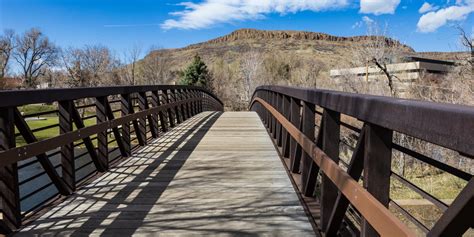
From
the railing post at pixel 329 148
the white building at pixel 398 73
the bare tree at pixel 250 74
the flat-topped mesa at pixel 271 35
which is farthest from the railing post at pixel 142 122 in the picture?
the flat-topped mesa at pixel 271 35

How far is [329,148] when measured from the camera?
2910mm

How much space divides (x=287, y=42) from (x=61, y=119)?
141m

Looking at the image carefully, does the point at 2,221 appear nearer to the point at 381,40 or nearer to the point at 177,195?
the point at 177,195

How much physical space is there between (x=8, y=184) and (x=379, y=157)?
2.70m

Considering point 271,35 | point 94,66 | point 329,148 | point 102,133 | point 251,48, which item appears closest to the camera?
point 329,148

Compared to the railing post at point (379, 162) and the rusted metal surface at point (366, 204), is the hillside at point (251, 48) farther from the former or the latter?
the railing post at point (379, 162)

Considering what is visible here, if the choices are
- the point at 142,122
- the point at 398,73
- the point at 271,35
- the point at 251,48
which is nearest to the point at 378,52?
the point at 398,73

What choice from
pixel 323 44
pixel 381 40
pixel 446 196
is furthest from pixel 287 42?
pixel 446 196

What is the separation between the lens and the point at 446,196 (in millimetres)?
18391

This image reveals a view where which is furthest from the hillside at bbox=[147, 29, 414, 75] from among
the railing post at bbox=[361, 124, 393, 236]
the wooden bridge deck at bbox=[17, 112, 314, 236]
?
the railing post at bbox=[361, 124, 393, 236]

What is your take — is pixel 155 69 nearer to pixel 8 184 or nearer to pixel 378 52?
pixel 378 52

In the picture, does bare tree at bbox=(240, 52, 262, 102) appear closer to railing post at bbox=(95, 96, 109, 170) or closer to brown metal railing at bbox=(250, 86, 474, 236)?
railing post at bbox=(95, 96, 109, 170)

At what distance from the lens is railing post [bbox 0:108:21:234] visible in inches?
120

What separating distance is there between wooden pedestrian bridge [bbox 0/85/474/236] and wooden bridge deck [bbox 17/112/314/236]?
1 cm
